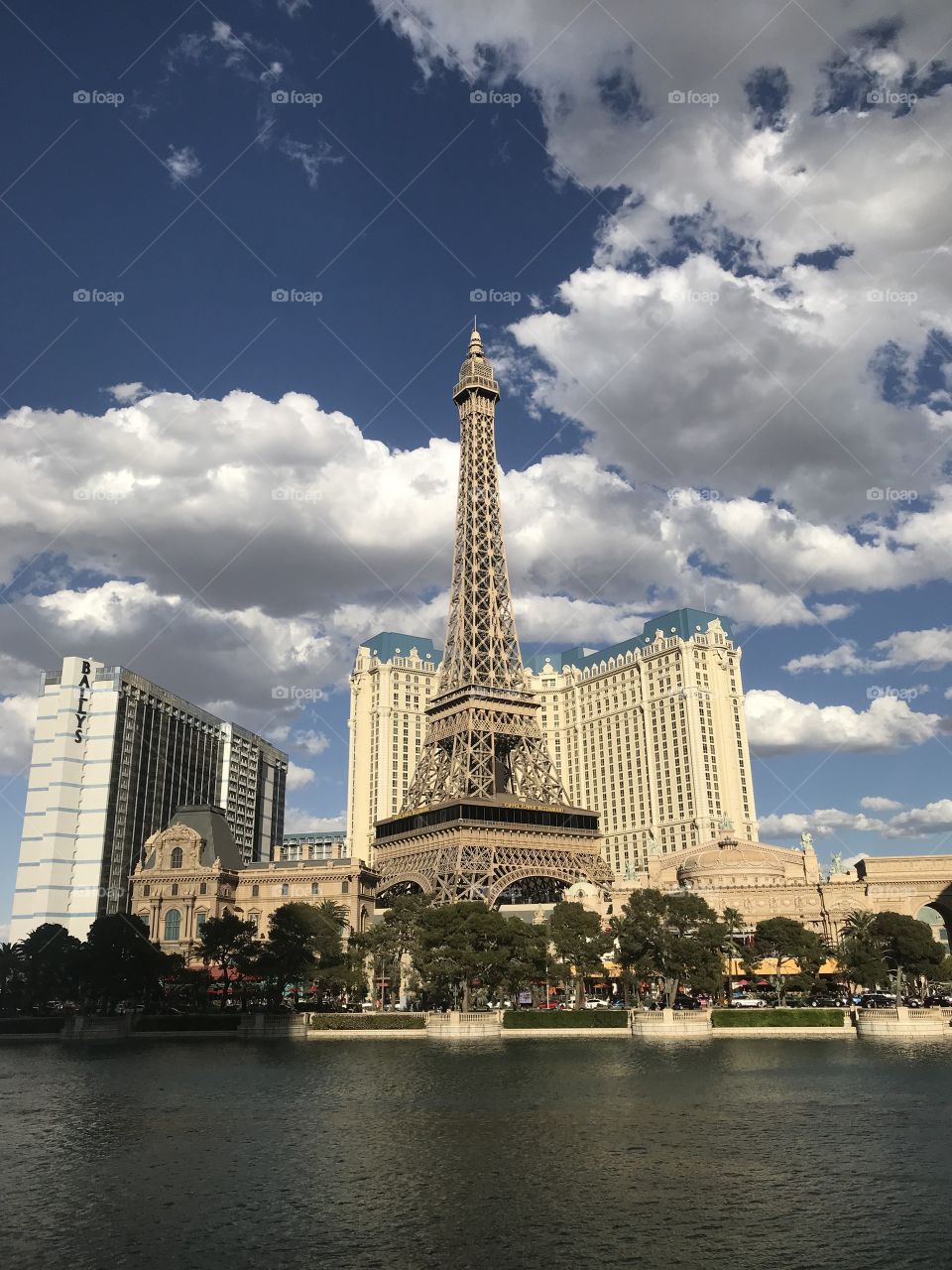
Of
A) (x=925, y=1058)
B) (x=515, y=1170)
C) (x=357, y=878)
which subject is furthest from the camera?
(x=357, y=878)

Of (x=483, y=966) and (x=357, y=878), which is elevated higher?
(x=357, y=878)

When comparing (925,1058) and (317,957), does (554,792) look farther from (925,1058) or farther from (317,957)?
(925,1058)

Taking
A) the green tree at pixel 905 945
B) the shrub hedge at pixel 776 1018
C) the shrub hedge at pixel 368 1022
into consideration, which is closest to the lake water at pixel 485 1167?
the shrub hedge at pixel 776 1018

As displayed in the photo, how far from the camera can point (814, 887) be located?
150875mm

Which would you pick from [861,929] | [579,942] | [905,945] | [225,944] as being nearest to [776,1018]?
[905,945]

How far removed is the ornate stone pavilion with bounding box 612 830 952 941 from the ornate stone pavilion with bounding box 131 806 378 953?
4404cm

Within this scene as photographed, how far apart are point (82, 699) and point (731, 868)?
122m

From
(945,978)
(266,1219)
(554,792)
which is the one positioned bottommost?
(266,1219)

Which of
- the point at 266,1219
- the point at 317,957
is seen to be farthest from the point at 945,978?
the point at 266,1219

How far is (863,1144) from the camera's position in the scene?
141ft

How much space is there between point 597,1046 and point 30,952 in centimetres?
7085

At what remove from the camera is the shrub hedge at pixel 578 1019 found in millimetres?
97438

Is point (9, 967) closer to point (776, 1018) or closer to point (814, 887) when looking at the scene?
point (776, 1018)

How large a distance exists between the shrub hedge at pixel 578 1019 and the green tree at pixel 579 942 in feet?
30.4
